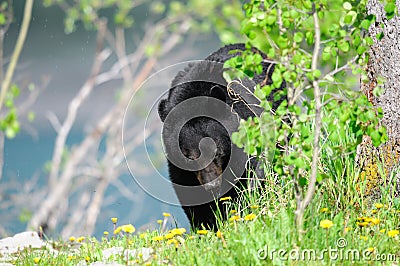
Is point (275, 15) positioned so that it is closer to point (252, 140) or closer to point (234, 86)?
point (252, 140)

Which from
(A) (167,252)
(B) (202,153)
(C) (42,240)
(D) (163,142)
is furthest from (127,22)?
(A) (167,252)

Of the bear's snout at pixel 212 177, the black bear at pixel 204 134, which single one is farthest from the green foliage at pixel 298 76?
the bear's snout at pixel 212 177

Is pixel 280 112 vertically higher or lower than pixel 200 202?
higher

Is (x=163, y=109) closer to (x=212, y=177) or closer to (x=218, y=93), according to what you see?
(x=218, y=93)

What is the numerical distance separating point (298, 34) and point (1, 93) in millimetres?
1636

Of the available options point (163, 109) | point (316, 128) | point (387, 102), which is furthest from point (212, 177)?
point (316, 128)

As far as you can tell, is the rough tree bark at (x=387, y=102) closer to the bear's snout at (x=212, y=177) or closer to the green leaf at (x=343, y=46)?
the bear's snout at (x=212, y=177)

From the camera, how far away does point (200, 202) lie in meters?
4.52
